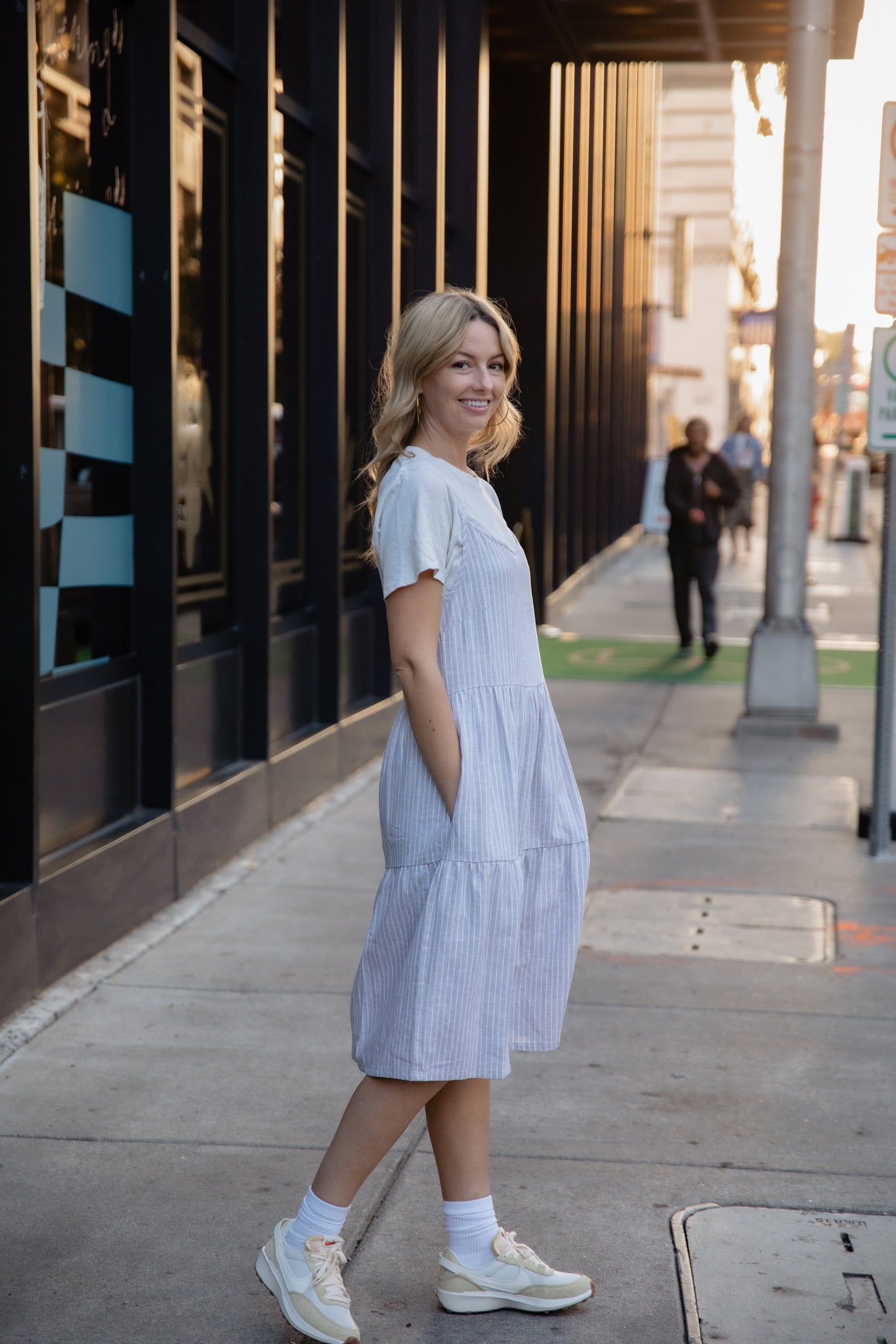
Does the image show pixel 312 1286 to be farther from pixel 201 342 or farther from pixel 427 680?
pixel 201 342

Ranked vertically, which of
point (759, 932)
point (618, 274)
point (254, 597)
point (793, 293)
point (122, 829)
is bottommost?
point (759, 932)

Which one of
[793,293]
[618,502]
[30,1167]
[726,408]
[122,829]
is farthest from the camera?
[726,408]

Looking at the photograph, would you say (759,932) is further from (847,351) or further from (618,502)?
(847,351)

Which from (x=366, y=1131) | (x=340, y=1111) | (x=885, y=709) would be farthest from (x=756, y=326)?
(x=366, y=1131)

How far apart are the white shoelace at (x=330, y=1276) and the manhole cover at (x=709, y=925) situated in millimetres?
2796

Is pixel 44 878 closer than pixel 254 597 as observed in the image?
Yes

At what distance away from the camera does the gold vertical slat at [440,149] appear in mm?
10695

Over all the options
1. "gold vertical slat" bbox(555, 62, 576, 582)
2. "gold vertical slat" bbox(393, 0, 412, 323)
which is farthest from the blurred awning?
"gold vertical slat" bbox(393, 0, 412, 323)

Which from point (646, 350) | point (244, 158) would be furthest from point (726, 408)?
point (244, 158)

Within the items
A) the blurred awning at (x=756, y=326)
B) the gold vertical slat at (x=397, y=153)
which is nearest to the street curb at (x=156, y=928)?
the gold vertical slat at (x=397, y=153)

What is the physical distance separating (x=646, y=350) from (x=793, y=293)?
23.2 meters

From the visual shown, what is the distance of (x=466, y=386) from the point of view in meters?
3.08

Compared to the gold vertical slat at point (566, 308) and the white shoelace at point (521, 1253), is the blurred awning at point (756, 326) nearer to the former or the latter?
the gold vertical slat at point (566, 308)

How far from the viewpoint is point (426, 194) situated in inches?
429
